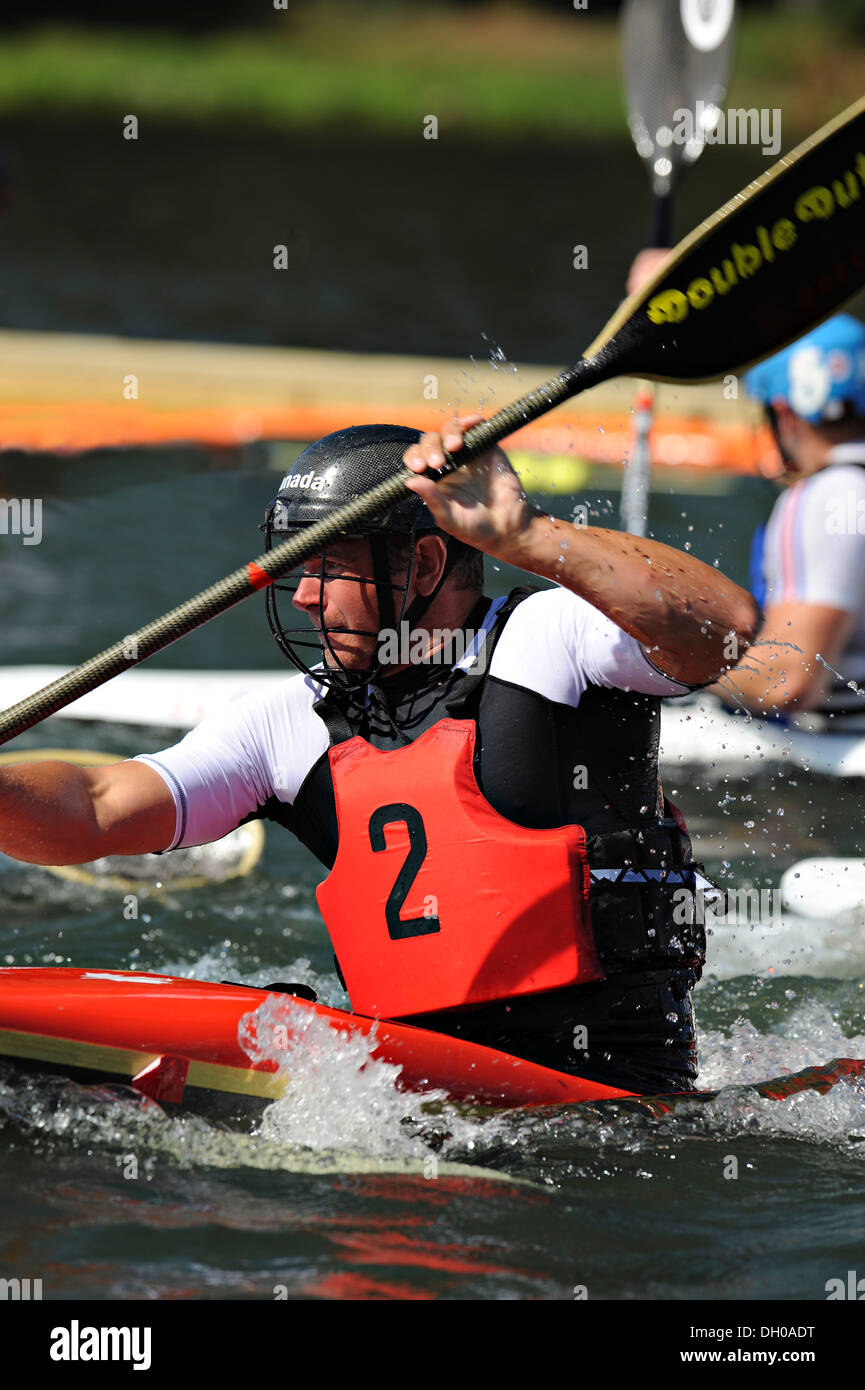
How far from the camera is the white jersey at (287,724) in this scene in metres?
2.34

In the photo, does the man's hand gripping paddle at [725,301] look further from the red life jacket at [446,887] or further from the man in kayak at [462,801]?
the red life jacket at [446,887]

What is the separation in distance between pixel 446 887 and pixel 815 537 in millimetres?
2054

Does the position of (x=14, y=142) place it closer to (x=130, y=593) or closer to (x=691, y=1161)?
(x=130, y=593)

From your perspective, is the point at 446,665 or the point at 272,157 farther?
the point at 272,157

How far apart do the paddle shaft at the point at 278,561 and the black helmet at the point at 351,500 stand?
0.21 feet

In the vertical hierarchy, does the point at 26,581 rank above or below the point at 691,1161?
above

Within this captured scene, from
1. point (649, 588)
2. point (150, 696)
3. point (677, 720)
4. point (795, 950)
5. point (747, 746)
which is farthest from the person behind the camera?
point (150, 696)

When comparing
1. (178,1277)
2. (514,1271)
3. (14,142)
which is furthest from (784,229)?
(14,142)

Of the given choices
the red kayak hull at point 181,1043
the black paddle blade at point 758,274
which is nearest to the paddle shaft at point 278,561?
the black paddle blade at point 758,274

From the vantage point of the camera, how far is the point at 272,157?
68.8 feet

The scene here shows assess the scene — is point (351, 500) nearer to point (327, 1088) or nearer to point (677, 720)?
point (327, 1088)

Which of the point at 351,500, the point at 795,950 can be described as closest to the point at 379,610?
the point at 351,500

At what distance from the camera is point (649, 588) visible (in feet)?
6.97
